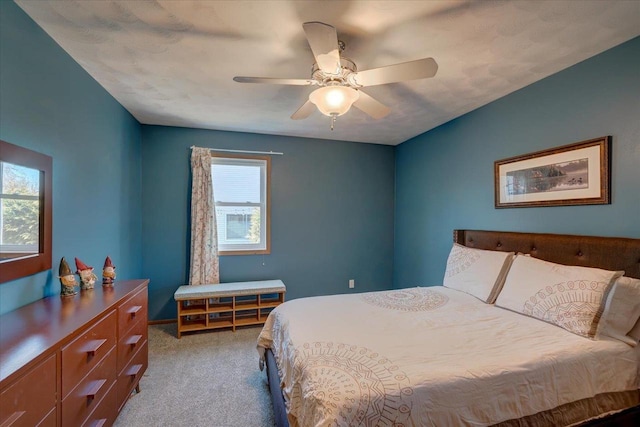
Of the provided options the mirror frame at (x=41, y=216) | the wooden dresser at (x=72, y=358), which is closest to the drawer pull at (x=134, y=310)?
the wooden dresser at (x=72, y=358)

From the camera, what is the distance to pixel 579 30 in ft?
5.61

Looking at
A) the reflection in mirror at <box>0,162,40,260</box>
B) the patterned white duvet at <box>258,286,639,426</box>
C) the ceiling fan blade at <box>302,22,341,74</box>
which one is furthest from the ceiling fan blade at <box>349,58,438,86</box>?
the reflection in mirror at <box>0,162,40,260</box>

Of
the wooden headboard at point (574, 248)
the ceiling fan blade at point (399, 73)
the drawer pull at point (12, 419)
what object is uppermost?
the ceiling fan blade at point (399, 73)

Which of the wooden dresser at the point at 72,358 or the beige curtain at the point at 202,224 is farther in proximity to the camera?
the beige curtain at the point at 202,224

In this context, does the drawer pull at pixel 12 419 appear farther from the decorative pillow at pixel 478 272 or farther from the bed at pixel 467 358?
the decorative pillow at pixel 478 272

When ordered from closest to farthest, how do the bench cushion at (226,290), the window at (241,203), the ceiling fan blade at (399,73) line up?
the ceiling fan blade at (399,73)
the bench cushion at (226,290)
the window at (241,203)

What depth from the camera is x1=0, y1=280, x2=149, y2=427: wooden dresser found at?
1.02 metres

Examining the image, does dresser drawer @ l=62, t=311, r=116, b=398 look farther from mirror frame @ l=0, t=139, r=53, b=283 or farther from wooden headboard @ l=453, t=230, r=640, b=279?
wooden headboard @ l=453, t=230, r=640, b=279

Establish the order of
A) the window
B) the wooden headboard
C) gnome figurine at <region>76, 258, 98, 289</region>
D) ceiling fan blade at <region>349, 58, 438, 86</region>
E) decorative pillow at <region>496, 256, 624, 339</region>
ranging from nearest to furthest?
ceiling fan blade at <region>349, 58, 438, 86</region> < decorative pillow at <region>496, 256, 624, 339</region> < the wooden headboard < gnome figurine at <region>76, 258, 98, 289</region> < the window

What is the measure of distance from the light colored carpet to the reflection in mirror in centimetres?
130

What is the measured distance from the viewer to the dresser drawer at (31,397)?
0.94 metres

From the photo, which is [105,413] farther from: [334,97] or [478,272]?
[478,272]

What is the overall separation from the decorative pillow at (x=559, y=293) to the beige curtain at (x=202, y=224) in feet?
10.4

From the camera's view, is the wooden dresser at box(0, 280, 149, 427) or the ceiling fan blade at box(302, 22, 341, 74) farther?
the ceiling fan blade at box(302, 22, 341, 74)
